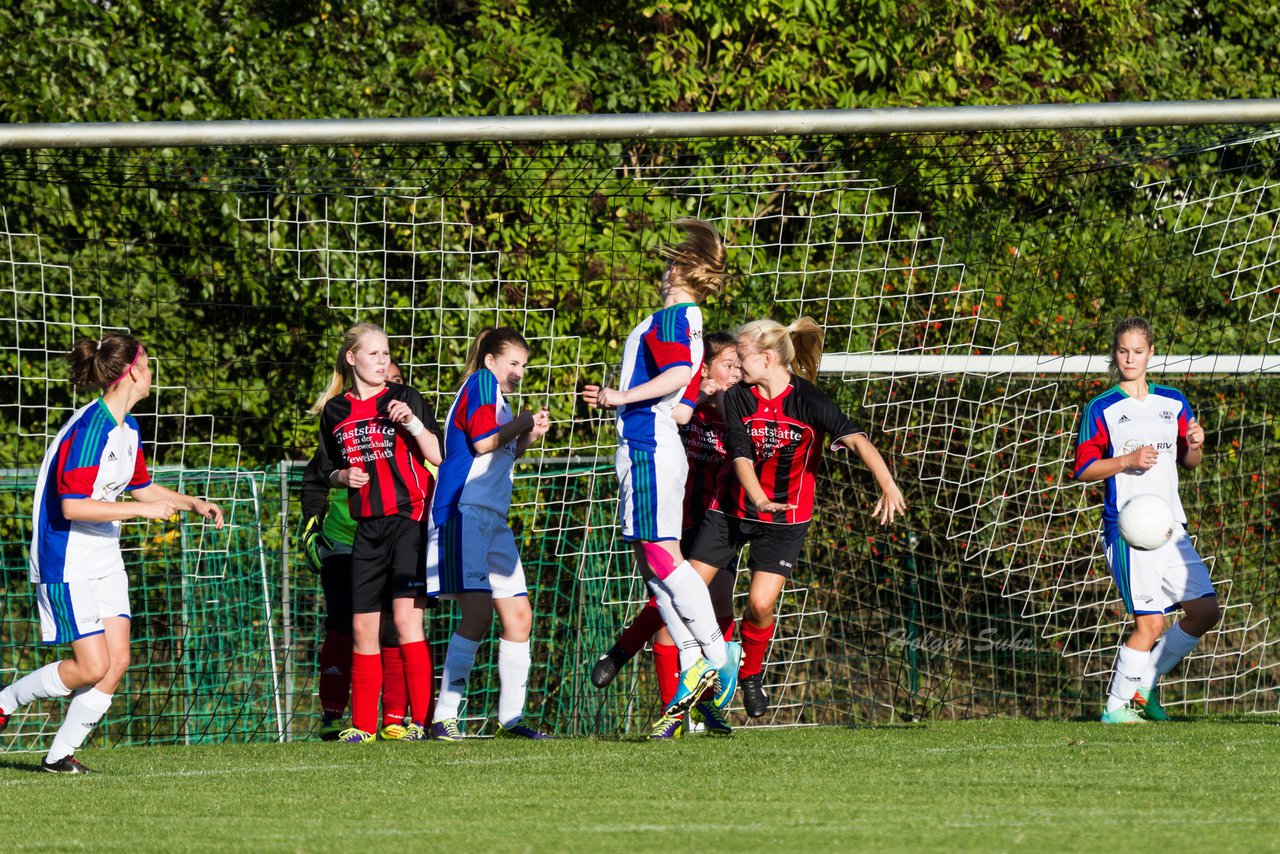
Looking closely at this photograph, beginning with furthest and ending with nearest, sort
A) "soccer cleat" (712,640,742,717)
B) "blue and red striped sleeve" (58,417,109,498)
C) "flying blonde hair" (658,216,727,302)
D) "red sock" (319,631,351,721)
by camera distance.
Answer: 1. "red sock" (319,631,351,721)
2. "flying blonde hair" (658,216,727,302)
3. "soccer cleat" (712,640,742,717)
4. "blue and red striped sleeve" (58,417,109,498)

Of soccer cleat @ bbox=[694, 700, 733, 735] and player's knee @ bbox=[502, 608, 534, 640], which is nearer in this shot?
soccer cleat @ bbox=[694, 700, 733, 735]

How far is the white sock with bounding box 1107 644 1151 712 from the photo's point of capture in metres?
7.00

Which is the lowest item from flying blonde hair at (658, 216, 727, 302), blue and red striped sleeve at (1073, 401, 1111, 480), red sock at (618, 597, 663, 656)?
red sock at (618, 597, 663, 656)

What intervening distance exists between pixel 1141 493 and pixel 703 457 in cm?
207

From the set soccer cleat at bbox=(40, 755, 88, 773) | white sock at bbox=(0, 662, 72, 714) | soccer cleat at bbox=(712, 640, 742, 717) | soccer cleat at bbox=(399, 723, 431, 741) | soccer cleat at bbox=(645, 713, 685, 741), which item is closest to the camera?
white sock at bbox=(0, 662, 72, 714)

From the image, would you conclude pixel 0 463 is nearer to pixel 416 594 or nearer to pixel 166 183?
pixel 166 183

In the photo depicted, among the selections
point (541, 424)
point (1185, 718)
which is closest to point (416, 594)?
point (541, 424)

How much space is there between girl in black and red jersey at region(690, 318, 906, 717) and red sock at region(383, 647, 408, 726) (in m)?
1.51

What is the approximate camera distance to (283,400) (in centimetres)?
975

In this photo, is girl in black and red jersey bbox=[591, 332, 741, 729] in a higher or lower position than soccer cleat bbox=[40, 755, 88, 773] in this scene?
higher

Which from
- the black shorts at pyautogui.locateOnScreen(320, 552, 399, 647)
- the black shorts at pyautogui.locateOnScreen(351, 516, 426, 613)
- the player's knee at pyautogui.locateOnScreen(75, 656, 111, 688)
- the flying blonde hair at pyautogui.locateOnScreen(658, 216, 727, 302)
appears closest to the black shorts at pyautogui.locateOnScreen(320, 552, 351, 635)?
the black shorts at pyautogui.locateOnScreen(320, 552, 399, 647)

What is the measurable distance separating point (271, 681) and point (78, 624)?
3.71 meters

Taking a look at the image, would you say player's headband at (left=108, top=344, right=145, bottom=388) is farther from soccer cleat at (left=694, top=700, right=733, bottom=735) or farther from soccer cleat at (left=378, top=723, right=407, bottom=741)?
soccer cleat at (left=694, top=700, right=733, bottom=735)

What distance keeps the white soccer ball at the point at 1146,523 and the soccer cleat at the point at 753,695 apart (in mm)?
1814
